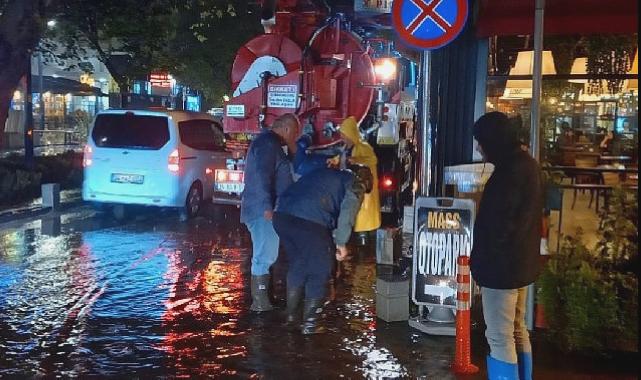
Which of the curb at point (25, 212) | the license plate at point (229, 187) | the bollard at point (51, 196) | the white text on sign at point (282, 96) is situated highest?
the white text on sign at point (282, 96)

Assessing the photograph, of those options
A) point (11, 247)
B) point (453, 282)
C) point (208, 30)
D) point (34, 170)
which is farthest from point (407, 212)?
point (208, 30)

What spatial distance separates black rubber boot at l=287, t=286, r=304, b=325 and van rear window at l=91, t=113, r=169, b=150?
6731 mm

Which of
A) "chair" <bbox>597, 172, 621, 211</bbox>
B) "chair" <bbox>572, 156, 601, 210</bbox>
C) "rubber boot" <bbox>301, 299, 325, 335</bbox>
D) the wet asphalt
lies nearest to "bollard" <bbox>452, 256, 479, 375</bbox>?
the wet asphalt

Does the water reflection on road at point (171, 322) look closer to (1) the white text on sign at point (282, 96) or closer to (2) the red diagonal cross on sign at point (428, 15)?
(1) the white text on sign at point (282, 96)

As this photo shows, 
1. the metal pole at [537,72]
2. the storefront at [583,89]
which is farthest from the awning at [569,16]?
the metal pole at [537,72]

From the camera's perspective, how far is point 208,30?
31.3 meters

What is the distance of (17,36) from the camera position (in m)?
13.4

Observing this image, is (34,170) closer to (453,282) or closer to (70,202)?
(70,202)

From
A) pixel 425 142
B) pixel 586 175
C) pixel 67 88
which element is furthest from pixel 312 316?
pixel 67 88

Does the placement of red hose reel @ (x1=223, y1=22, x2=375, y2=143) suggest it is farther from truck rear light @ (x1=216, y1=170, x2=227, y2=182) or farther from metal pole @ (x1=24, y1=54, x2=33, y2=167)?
metal pole @ (x1=24, y1=54, x2=33, y2=167)

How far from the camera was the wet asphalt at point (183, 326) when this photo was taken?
6004 millimetres

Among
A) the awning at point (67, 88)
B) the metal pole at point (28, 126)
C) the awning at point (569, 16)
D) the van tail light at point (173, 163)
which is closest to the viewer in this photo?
the awning at point (569, 16)

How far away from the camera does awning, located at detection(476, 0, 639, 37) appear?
274 inches

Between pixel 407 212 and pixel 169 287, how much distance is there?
9.16ft
